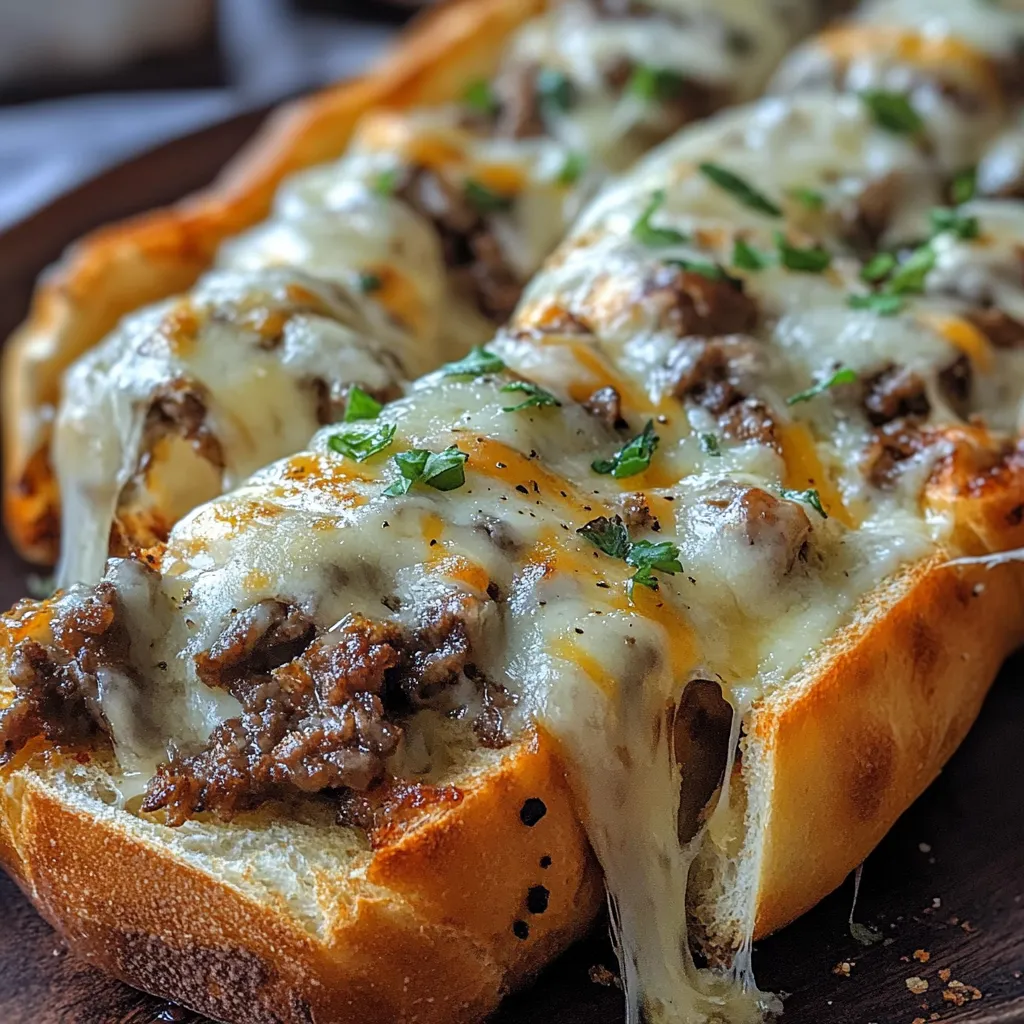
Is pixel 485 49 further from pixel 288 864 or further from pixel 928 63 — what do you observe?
pixel 288 864

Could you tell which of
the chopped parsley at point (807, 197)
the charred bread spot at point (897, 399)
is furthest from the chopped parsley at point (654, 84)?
the charred bread spot at point (897, 399)

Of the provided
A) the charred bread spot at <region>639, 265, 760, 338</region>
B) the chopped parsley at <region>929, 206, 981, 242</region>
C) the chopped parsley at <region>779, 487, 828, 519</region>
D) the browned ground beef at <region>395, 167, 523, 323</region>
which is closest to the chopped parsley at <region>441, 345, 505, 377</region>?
the charred bread spot at <region>639, 265, 760, 338</region>

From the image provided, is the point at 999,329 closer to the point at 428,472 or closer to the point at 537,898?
the point at 428,472

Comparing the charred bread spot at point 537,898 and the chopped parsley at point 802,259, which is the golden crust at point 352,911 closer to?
the charred bread spot at point 537,898

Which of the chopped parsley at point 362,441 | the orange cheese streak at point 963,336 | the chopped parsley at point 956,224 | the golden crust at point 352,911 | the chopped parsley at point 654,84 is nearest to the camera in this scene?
the golden crust at point 352,911

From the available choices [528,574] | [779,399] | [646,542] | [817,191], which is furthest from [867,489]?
[817,191]

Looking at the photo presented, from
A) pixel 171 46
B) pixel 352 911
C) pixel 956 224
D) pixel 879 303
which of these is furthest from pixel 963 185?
pixel 171 46

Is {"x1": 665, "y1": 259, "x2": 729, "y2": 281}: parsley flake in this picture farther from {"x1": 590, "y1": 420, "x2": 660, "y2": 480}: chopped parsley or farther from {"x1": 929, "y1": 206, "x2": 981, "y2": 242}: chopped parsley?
{"x1": 929, "y1": 206, "x2": 981, "y2": 242}: chopped parsley

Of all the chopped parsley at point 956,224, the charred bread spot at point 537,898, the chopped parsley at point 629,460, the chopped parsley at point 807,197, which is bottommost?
the charred bread spot at point 537,898
